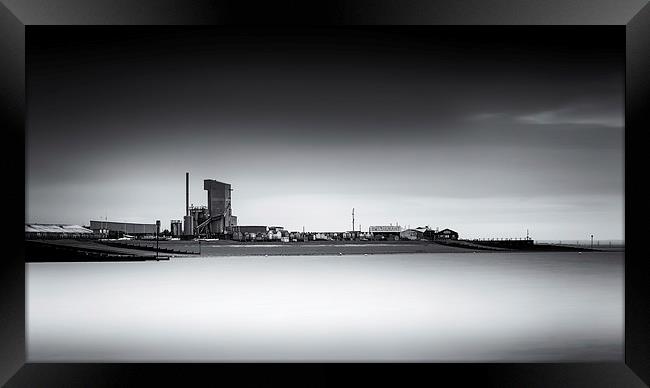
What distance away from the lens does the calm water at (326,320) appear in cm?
519

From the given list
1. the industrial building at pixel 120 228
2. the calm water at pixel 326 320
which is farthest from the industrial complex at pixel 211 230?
the calm water at pixel 326 320

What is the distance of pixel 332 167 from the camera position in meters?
18.2

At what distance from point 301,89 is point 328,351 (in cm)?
977

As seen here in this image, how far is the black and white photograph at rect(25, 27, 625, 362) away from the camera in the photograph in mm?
6293

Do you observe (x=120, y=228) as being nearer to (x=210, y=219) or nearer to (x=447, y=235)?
(x=210, y=219)

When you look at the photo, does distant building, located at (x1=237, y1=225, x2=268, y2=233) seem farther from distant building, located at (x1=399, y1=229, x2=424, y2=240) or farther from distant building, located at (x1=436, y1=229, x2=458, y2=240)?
distant building, located at (x1=436, y1=229, x2=458, y2=240)

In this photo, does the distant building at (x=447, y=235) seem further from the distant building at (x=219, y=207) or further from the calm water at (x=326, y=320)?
the calm water at (x=326, y=320)

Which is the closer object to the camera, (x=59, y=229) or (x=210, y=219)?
(x=59, y=229)

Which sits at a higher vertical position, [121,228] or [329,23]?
[329,23]

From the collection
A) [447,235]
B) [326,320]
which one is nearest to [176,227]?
[447,235]

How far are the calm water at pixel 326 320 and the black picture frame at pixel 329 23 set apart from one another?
107 centimetres

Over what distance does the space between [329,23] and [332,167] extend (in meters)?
14.5

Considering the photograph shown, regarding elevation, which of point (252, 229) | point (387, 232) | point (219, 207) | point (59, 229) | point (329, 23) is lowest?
point (387, 232)

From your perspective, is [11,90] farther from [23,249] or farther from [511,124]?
[511,124]
